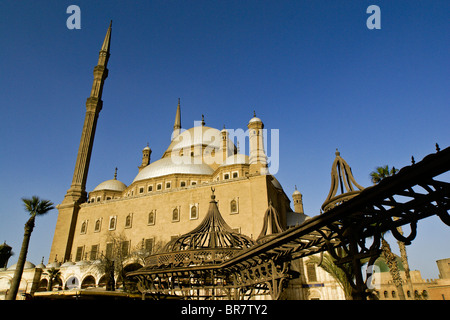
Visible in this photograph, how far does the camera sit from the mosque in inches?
941

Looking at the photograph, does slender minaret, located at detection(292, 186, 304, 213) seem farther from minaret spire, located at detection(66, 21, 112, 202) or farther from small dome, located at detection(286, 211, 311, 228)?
minaret spire, located at detection(66, 21, 112, 202)

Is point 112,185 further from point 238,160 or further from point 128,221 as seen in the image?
point 238,160

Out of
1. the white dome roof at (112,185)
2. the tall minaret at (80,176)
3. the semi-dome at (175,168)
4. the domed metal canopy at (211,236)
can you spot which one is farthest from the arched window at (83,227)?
the domed metal canopy at (211,236)

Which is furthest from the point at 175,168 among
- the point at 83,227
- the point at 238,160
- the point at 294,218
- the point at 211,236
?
the point at 211,236

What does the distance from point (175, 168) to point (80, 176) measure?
9848mm

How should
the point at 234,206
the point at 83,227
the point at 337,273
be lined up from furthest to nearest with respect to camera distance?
the point at 83,227 < the point at 234,206 < the point at 337,273

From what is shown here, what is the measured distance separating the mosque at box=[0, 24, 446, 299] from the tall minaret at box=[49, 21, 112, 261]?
3.7 inches

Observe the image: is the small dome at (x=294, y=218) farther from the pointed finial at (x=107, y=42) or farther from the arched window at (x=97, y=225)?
the pointed finial at (x=107, y=42)

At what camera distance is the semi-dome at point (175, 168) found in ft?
106

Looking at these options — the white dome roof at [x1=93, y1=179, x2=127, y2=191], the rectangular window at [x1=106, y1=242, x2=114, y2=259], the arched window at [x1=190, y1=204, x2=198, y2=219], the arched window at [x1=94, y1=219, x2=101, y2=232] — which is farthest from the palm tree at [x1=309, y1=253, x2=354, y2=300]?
the white dome roof at [x1=93, y1=179, x2=127, y2=191]

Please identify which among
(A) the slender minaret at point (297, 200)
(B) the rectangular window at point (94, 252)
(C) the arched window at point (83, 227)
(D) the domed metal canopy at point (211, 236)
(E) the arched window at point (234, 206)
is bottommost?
(D) the domed metal canopy at point (211, 236)

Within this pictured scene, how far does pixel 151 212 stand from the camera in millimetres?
27906

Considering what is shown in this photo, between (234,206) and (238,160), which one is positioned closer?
(234,206)
